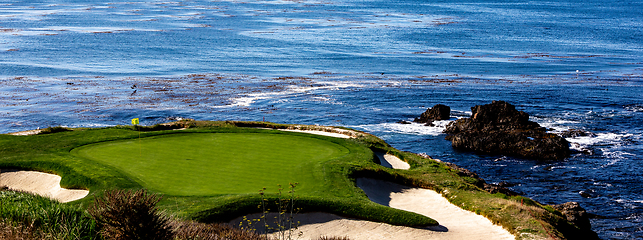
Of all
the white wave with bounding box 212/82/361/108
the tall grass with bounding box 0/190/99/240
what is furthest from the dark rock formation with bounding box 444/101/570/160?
the tall grass with bounding box 0/190/99/240

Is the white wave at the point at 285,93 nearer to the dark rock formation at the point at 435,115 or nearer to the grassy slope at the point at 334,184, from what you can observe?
the dark rock formation at the point at 435,115

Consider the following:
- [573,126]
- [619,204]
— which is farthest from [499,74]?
[619,204]

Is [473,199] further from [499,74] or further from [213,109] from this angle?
[499,74]

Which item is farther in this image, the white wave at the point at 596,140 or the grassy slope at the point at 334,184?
the white wave at the point at 596,140

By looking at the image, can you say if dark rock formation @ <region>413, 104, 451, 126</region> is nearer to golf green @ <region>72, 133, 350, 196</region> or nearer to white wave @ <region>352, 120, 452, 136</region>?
white wave @ <region>352, 120, 452, 136</region>

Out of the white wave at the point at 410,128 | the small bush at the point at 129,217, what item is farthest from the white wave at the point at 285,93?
the small bush at the point at 129,217

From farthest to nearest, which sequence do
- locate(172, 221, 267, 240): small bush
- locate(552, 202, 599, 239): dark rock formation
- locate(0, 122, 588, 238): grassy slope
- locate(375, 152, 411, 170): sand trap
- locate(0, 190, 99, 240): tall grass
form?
locate(375, 152, 411, 170): sand trap → locate(552, 202, 599, 239): dark rock formation → locate(0, 122, 588, 238): grassy slope → locate(172, 221, 267, 240): small bush → locate(0, 190, 99, 240): tall grass
